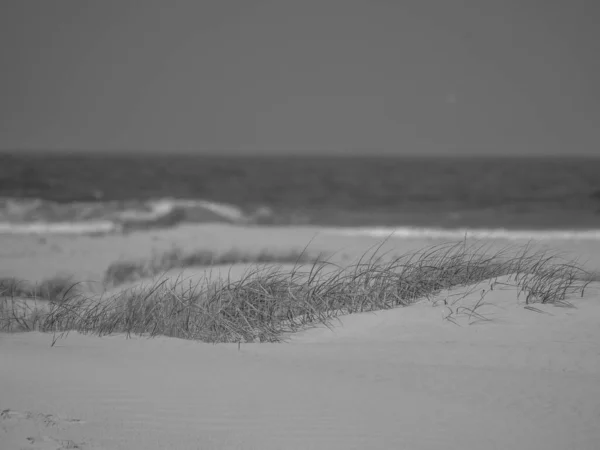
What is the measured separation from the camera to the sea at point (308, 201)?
23047mm

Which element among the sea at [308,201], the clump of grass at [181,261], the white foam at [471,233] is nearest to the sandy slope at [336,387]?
the clump of grass at [181,261]

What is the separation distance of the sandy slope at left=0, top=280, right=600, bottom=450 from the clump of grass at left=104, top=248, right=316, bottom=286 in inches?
214

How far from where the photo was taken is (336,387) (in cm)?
473

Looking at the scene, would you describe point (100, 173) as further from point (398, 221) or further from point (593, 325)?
point (593, 325)

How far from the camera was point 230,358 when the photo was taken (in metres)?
5.31

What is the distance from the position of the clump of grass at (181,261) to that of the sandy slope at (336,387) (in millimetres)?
5445

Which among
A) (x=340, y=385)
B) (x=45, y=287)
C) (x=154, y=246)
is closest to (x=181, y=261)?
(x=154, y=246)

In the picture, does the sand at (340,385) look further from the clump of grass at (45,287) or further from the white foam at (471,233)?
the white foam at (471,233)

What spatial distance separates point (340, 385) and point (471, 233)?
53.1 ft

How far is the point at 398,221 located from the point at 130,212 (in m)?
9.04

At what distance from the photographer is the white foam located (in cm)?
1903

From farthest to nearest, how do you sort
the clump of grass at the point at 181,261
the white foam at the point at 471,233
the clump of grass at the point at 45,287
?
the white foam at the point at 471,233, the clump of grass at the point at 181,261, the clump of grass at the point at 45,287

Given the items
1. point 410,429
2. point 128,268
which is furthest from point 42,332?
point 128,268

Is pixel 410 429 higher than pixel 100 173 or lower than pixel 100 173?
lower
